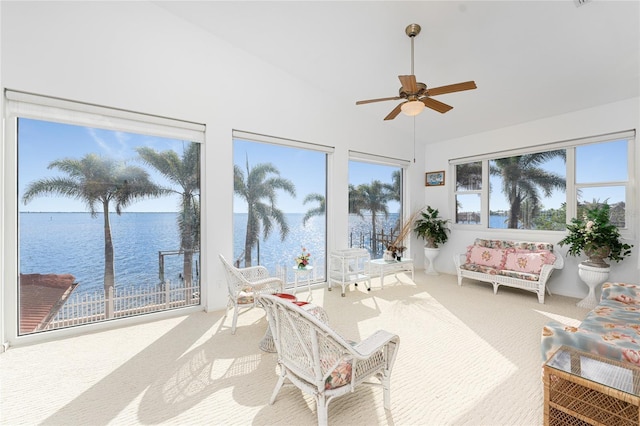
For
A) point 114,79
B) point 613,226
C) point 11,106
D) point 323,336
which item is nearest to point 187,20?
point 114,79

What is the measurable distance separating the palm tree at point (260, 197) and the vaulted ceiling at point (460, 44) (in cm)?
145

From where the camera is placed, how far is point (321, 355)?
5.74 ft

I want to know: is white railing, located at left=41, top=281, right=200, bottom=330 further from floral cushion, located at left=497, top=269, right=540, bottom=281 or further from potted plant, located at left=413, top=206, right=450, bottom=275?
floral cushion, located at left=497, top=269, right=540, bottom=281

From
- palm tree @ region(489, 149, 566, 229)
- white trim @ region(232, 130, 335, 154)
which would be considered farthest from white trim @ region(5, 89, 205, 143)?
palm tree @ region(489, 149, 566, 229)

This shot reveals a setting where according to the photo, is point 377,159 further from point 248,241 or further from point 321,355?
point 321,355

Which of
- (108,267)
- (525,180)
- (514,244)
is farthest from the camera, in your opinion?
(525,180)

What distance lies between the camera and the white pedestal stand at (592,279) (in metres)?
3.87

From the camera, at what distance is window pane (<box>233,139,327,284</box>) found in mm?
4320

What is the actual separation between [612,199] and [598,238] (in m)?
0.95

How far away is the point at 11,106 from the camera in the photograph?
110 inches

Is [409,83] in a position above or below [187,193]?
above

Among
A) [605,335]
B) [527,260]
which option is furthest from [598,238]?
[605,335]

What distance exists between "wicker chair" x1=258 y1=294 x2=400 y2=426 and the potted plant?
14.5 feet

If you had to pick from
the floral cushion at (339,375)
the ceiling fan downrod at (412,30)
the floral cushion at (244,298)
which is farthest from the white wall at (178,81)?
the floral cushion at (339,375)
